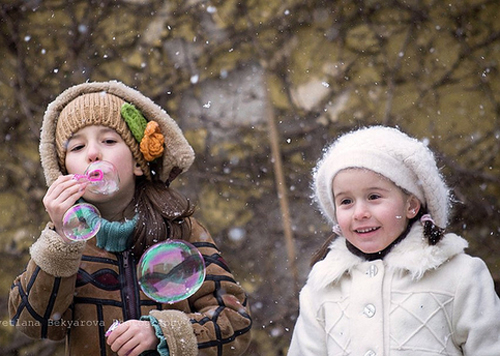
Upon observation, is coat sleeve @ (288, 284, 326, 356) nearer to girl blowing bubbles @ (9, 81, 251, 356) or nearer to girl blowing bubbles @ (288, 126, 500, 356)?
girl blowing bubbles @ (288, 126, 500, 356)

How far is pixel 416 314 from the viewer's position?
7.00ft

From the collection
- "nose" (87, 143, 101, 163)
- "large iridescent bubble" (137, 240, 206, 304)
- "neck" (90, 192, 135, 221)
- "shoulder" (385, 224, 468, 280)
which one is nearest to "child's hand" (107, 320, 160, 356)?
"large iridescent bubble" (137, 240, 206, 304)

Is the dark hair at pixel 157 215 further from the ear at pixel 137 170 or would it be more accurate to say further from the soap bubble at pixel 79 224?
the soap bubble at pixel 79 224

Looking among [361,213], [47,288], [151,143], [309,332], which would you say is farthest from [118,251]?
[361,213]

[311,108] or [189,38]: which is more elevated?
[189,38]

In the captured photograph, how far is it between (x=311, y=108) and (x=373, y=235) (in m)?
3.31

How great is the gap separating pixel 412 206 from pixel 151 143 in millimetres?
888

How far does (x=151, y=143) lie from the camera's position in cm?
246

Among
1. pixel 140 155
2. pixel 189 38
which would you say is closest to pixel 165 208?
pixel 140 155

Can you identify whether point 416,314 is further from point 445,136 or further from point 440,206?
point 445,136

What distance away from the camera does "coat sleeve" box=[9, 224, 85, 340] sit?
2.16 metres

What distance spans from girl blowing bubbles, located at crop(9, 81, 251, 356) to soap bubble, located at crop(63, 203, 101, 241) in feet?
0.09

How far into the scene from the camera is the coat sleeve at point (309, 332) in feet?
7.47

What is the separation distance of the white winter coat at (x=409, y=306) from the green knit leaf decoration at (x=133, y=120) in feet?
2.56
